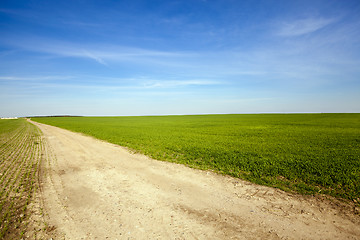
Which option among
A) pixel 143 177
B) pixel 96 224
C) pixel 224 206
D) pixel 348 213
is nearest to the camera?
pixel 96 224

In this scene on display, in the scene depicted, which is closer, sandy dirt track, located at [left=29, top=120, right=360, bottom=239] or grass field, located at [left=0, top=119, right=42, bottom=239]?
sandy dirt track, located at [left=29, top=120, right=360, bottom=239]

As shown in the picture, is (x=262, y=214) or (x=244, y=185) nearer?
(x=262, y=214)

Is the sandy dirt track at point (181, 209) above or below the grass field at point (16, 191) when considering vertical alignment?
below

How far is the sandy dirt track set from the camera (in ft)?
17.0

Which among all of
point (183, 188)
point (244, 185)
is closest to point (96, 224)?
point (183, 188)

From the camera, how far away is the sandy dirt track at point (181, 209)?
518 cm

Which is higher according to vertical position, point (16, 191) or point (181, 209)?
point (16, 191)

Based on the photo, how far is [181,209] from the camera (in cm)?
646

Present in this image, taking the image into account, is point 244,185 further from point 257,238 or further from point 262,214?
point 257,238

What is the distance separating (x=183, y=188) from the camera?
27.3ft

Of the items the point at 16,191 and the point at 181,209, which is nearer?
the point at 181,209

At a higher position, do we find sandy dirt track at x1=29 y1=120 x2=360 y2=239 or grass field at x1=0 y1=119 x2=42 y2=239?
grass field at x1=0 y1=119 x2=42 y2=239

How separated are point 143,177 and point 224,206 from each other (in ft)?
16.3

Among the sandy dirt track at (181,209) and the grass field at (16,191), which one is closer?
the sandy dirt track at (181,209)
